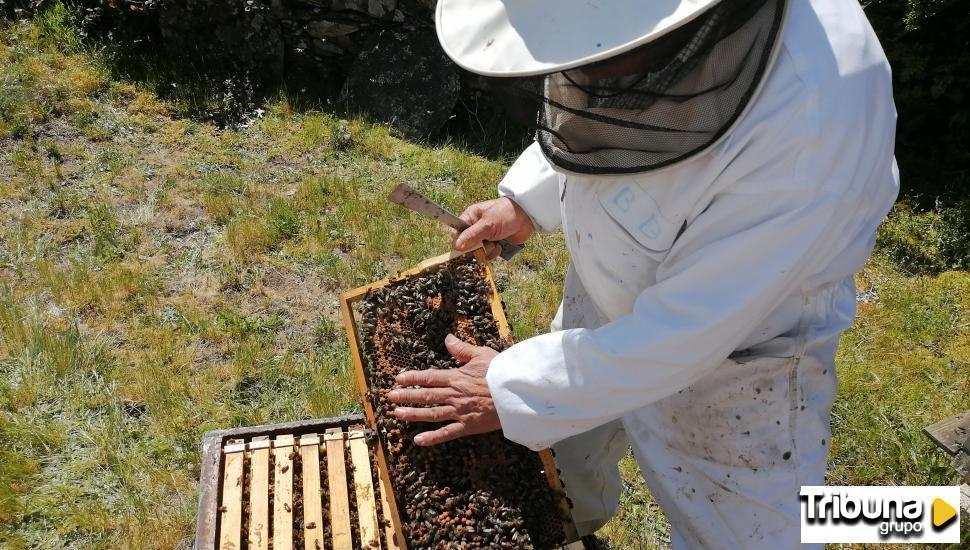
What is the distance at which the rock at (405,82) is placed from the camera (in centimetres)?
669

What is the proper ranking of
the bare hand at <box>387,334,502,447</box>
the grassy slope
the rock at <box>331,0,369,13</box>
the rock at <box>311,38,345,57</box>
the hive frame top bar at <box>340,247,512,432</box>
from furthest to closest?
the rock at <box>311,38,345,57</box>, the rock at <box>331,0,369,13</box>, the grassy slope, the hive frame top bar at <box>340,247,512,432</box>, the bare hand at <box>387,334,502,447</box>

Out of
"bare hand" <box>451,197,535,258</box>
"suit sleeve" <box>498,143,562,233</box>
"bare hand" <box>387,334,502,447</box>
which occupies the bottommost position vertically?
"bare hand" <box>387,334,502,447</box>

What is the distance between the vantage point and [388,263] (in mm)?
5203

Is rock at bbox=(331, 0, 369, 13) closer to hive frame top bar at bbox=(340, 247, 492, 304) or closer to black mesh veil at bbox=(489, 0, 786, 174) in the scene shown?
hive frame top bar at bbox=(340, 247, 492, 304)

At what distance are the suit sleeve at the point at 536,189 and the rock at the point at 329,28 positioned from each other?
465 cm

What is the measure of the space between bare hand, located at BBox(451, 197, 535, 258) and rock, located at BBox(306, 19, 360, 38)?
4.56 metres

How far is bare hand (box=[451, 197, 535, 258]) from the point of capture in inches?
115

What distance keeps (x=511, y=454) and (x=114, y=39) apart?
654cm

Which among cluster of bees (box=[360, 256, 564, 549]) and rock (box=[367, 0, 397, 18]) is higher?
rock (box=[367, 0, 397, 18])

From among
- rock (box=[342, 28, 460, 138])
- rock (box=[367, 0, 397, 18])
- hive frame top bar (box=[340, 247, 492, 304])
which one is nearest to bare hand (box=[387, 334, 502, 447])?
hive frame top bar (box=[340, 247, 492, 304])

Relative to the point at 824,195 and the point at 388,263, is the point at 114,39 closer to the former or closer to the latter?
the point at 388,263

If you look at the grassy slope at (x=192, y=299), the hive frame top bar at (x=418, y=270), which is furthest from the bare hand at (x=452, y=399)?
the grassy slope at (x=192, y=299)

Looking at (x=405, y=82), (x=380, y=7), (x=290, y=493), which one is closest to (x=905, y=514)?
(x=290, y=493)

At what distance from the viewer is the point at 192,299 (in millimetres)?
4785
